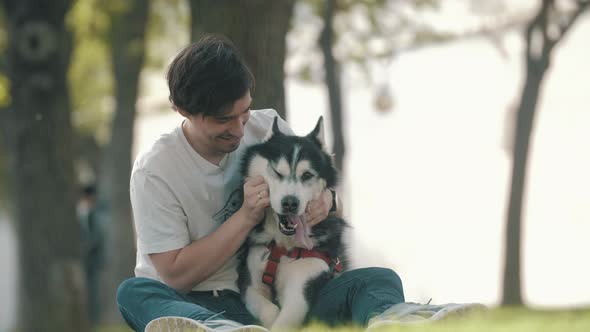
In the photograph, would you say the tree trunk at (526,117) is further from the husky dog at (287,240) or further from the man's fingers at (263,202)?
the man's fingers at (263,202)

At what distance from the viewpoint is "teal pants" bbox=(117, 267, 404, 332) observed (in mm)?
4758

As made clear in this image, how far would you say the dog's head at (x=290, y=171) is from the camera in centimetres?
498

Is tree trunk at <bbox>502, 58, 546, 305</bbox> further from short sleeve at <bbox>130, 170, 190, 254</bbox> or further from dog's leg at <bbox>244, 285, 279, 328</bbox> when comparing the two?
short sleeve at <bbox>130, 170, 190, 254</bbox>

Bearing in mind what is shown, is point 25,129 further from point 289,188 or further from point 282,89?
point 289,188

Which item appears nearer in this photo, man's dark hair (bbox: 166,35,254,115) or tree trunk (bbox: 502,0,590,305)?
man's dark hair (bbox: 166,35,254,115)

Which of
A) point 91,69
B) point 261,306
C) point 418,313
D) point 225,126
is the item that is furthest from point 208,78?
point 91,69

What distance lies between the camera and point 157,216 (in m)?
5.08

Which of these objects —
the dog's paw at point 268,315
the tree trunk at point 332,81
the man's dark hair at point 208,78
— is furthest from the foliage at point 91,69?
the dog's paw at point 268,315

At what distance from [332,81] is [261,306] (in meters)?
9.15

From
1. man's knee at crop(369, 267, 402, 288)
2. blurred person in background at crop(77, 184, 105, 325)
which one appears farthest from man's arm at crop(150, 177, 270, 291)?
blurred person in background at crop(77, 184, 105, 325)

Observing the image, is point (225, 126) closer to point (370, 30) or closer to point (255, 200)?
point (255, 200)

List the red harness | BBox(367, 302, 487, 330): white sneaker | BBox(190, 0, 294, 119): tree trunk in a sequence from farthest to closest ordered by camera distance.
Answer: BBox(190, 0, 294, 119): tree trunk, the red harness, BBox(367, 302, 487, 330): white sneaker

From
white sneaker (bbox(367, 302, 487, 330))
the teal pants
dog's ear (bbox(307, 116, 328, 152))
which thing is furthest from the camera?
dog's ear (bbox(307, 116, 328, 152))

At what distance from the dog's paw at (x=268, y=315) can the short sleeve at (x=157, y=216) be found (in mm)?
536
